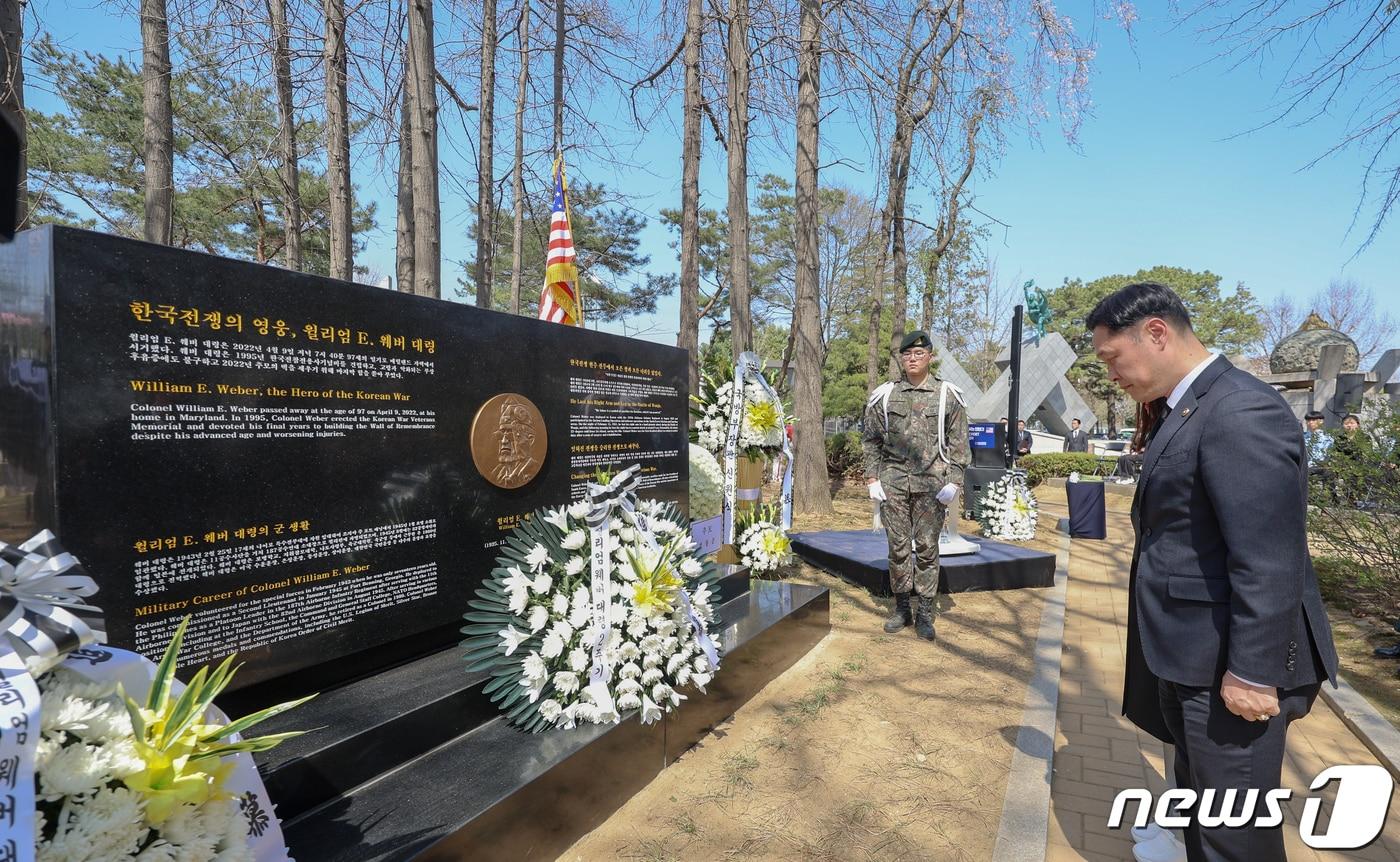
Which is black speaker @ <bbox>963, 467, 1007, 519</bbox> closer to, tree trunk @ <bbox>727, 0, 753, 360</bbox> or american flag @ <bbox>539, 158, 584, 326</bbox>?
tree trunk @ <bbox>727, 0, 753, 360</bbox>

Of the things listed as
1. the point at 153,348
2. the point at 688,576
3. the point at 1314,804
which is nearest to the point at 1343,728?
the point at 1314,804

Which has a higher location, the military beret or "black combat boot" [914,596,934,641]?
the military beret

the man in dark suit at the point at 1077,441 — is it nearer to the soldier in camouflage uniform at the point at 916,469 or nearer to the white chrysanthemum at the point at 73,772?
the soldier in camouflage uniform at the point at 916,469

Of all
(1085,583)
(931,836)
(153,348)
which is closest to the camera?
(153,348)

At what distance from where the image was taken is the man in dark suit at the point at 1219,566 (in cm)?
181

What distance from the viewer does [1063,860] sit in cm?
255

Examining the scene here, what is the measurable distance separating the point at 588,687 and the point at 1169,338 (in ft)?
8.29

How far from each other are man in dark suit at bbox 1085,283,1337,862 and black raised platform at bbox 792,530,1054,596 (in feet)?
13.5

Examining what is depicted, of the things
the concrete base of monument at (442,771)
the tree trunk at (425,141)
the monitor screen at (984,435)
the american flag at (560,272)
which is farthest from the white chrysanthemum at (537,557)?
the monitor screen at (984,435)

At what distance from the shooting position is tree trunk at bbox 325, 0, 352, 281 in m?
7.88

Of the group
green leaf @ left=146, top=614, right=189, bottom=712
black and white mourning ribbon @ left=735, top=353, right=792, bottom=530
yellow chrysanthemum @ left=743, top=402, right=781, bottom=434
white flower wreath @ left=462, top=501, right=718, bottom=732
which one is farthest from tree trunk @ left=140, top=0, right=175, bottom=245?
green leaf @ left=146, top=614, right=189, bottom=712

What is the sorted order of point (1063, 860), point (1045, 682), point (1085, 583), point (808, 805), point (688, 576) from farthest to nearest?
point (1085, 583)
point (1045, 682)
point (688, 576)
point (808, 805)
point (1063, 860)

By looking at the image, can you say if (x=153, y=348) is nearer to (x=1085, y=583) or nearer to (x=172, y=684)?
(x=172, y=684)

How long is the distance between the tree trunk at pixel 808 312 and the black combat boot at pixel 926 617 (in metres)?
5.42
